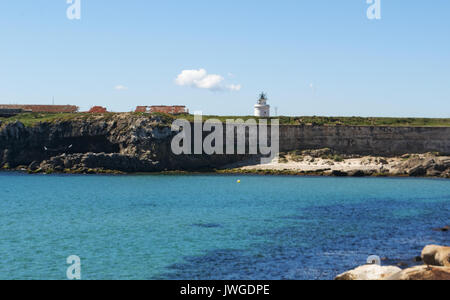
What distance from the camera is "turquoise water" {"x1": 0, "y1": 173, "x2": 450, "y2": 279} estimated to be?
92.0 feet

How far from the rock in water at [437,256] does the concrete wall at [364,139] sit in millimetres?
77727

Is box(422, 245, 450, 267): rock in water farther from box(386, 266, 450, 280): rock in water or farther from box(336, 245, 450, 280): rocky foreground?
box(386, 266, 450, 280): rock in water

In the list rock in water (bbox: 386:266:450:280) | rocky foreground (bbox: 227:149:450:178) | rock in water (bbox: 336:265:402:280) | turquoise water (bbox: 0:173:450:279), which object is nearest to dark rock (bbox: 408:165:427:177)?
rocky foreground (bbox: 227:149:450:178)

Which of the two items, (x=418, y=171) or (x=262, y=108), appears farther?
(x=262, y=108)

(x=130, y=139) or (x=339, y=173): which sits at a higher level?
(x=130, y=139)

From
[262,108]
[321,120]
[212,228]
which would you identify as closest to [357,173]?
[321,120]

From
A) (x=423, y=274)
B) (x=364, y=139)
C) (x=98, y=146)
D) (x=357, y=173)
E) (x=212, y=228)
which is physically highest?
(x=364, y=139)

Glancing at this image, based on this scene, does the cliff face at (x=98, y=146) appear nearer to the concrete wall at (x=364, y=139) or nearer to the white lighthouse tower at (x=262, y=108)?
the concrete wall at (x=364, y=139)

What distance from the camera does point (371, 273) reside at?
72.0ft

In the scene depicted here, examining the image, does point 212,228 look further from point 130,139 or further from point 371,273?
point 130,139

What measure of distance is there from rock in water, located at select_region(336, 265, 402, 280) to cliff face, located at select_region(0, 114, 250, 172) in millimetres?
75896

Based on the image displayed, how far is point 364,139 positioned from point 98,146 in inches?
2077

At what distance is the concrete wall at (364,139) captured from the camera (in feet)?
340

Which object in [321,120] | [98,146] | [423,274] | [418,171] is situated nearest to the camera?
[423,274]
